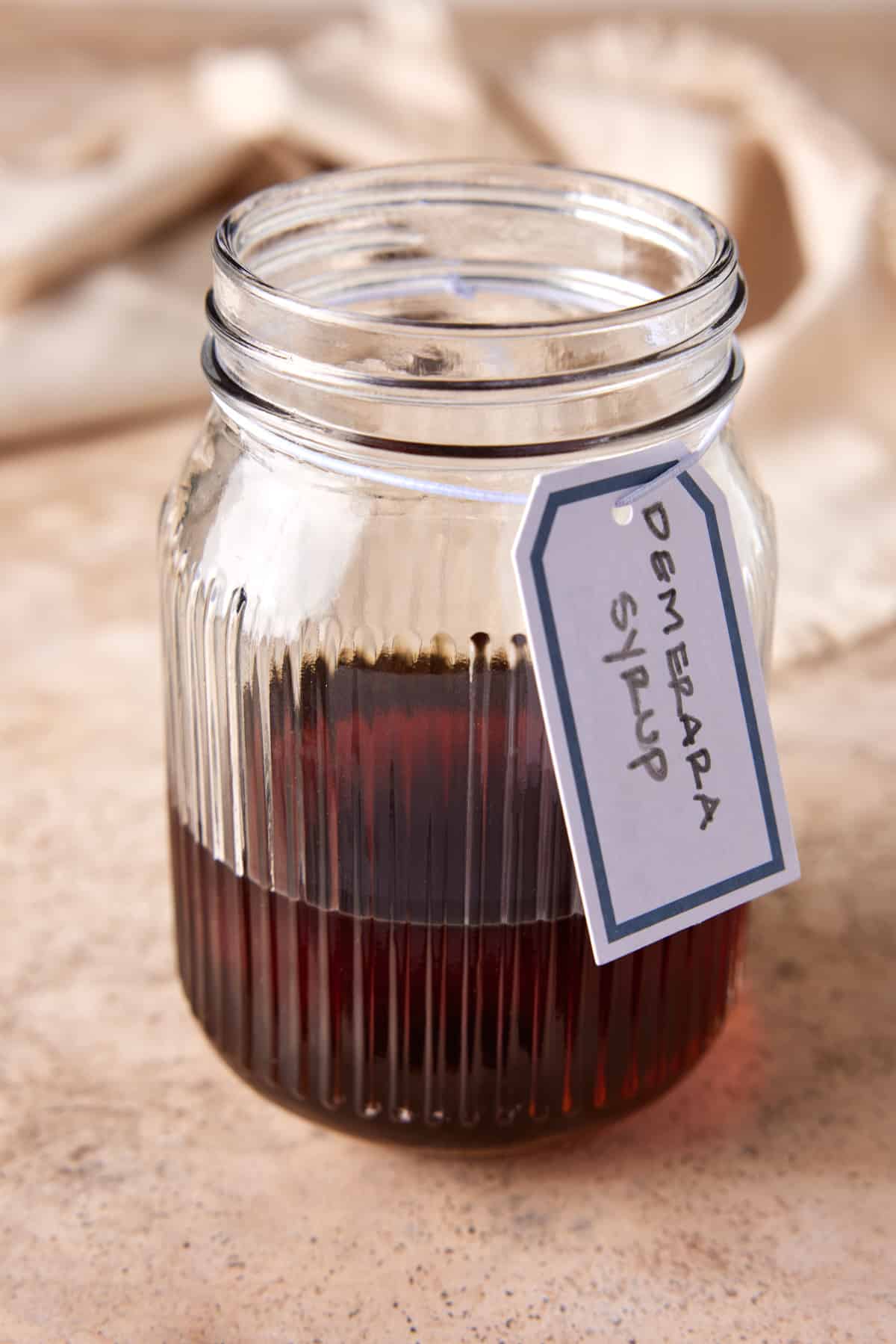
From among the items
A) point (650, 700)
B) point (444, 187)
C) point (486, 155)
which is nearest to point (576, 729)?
point (650, 700)

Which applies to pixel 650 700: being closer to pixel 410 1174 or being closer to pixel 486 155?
pixel 410 1174

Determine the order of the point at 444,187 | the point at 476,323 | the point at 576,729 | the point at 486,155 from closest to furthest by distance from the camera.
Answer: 1. the point at 576,729
2. the point at 476,323
3. the point at 444,187
4. the point at 486,155

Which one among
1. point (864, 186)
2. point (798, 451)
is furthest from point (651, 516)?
point (864, 186)

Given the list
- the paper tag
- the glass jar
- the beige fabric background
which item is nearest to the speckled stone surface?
the glass jar

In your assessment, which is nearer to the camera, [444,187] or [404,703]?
[404,703]

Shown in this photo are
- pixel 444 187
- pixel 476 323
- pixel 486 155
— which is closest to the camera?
pixel 476 323

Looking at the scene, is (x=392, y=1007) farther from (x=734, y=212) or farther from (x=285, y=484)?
(x=734, y=212)

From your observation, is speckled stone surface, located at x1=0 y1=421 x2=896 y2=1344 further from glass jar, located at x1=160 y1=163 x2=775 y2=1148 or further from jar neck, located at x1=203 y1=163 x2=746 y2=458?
jar neck, located at x1=203 y1=163 x2=746 y2=458
